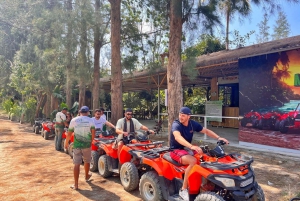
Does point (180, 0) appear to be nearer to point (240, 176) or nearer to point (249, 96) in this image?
point (249, 96)

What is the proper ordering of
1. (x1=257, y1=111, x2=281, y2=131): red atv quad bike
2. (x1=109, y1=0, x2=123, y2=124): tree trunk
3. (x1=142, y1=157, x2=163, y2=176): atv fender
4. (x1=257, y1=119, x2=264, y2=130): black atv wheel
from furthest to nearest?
(x1=109, y1=0, x2=123, y2=124): tree trunk → (x1=257, y1=119, x2=264, y2=130): black atv wheel → (x1=257, y1=111, x2=281, y2=131): red atv quad bike → (x1=142, y1=157, x2=163, y2=176): atv fender

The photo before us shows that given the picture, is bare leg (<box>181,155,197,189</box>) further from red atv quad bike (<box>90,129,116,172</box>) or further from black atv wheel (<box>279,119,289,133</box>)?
black atv wheel (<box>279,119,289,133</box>)

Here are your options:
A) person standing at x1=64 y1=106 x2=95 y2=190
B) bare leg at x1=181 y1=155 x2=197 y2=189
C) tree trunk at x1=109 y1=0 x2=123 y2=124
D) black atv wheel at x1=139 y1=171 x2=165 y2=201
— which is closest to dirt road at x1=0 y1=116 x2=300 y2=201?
black atv wheel at x1=139 y1=171 x2=165 y2=201

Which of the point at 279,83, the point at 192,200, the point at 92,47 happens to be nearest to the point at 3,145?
the point at 92,47

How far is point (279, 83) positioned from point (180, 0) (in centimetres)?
399

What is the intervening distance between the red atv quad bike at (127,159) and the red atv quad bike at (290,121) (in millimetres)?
4526

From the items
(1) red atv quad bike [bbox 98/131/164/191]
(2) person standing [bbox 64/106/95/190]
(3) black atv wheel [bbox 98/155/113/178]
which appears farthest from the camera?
(3) black atv wheel [bbox 98/155/113/178]

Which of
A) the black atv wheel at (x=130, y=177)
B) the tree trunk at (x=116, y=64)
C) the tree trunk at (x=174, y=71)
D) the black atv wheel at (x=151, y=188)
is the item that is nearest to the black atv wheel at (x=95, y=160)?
the black atv wheel at (x=130, y=177)

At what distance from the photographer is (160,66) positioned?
11609 mm

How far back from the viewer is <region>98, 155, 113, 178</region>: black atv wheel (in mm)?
5660

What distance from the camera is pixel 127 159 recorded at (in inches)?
202

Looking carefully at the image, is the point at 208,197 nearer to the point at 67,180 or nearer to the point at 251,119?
the point at 67,180

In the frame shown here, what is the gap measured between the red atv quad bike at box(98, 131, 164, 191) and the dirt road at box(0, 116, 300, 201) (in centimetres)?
22

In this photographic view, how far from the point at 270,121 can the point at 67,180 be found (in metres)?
6.29
